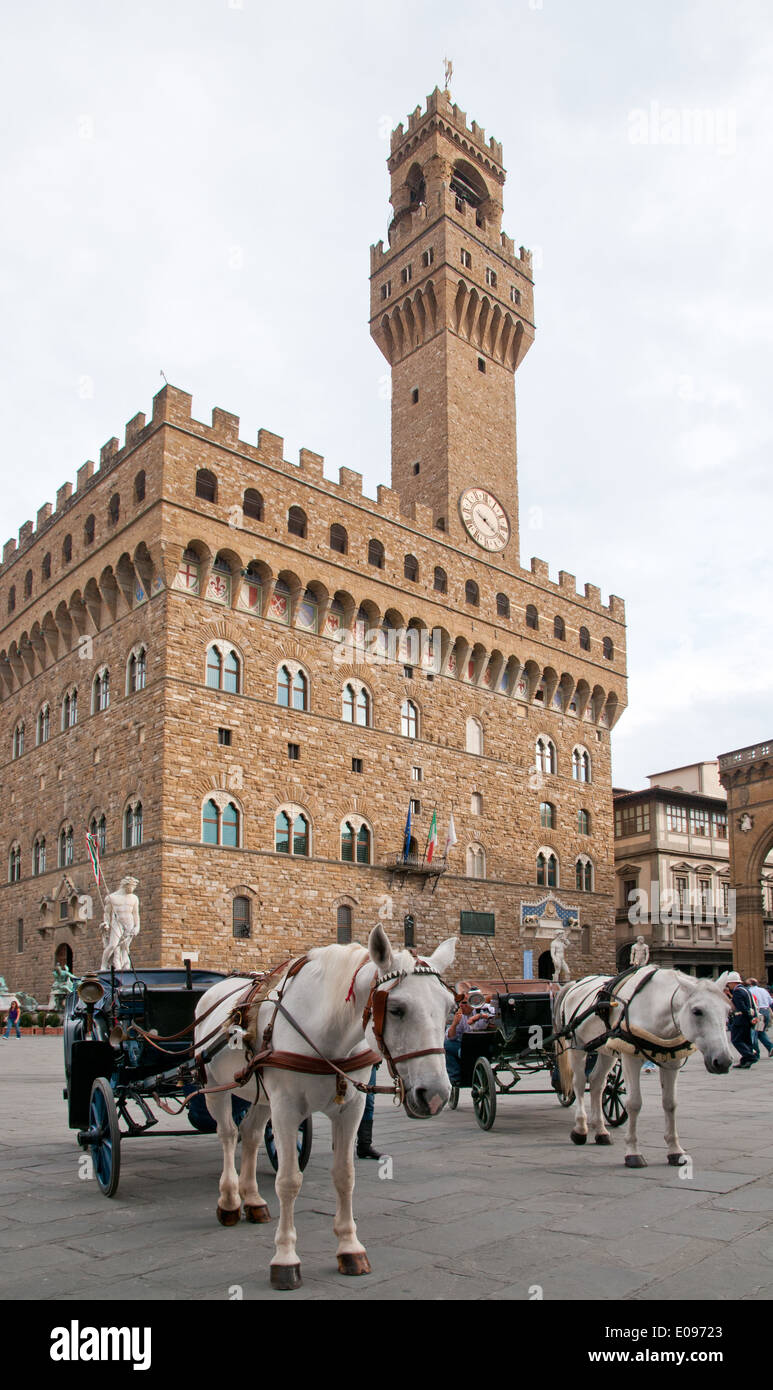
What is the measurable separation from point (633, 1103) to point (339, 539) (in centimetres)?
2385

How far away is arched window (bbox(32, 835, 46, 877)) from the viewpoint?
30297 mm

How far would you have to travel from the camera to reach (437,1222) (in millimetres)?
5754

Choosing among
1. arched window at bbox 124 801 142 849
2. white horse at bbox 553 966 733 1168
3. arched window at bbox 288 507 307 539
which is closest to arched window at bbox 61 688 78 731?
arched window at bbox 124 801 142 849

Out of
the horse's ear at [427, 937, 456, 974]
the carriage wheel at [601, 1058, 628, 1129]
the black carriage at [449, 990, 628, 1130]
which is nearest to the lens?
the horse's ear at [427, 937, 456, 974]

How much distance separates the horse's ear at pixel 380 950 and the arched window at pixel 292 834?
2232 cm

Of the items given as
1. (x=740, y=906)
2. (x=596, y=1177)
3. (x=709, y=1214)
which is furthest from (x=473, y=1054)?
(x=740, y=906)

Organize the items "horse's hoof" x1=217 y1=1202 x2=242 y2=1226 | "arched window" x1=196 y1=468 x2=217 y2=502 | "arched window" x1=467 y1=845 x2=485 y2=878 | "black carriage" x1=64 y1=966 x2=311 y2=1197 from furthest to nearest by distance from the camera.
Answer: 1. "arched window" x1=467 y1=845 x2=485 y2=878
2. "arched window" x1=196 y1=468 x2=217 y2=502
3. "black carriage" x1=64 y1=966 x2=311 y2=1197
4. "horse's hoof" x1=217 y1=1202 x2=242 y2=1226

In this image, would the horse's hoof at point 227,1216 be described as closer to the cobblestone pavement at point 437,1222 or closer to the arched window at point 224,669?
the cobblestone pavement at point 437,1222

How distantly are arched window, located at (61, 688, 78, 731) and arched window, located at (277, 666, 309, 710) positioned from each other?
646cm

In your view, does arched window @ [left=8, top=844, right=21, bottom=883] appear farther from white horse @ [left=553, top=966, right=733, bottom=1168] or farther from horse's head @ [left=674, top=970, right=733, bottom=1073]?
horse's head @ [left=674, top=970, right=733, bottom=1073]

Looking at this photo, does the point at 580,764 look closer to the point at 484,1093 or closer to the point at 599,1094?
the point at 484,1093

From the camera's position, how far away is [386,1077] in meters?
15.4

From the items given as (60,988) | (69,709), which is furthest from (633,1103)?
(69,709)
